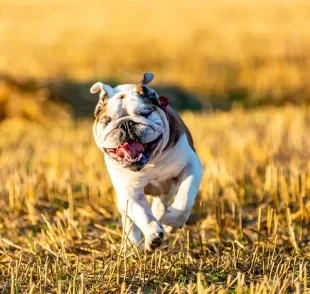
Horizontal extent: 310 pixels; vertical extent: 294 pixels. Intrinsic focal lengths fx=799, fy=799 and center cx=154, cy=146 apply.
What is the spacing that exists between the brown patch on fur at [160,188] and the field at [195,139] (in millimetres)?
373

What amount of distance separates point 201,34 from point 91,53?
3.19 meters

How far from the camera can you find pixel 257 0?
106 ft

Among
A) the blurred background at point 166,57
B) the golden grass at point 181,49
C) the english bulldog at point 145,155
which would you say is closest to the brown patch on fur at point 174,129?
the english bulldog at point 145,155

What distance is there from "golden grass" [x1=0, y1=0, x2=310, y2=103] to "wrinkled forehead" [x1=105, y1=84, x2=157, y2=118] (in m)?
12.6

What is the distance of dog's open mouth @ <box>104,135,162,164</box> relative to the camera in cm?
441

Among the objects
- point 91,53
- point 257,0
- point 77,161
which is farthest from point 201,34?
A: point 77,161

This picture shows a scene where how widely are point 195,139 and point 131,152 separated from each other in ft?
19.0

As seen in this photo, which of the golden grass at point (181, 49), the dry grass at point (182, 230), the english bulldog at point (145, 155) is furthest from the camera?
the golden grass at point (181, 49)

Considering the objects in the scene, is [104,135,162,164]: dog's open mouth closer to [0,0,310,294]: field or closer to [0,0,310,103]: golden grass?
[0,0,310,294]: field

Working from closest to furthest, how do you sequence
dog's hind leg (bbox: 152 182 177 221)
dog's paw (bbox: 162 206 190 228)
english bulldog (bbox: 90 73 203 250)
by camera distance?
english bulldog (bbox: 90 73 203 250) → dog's paw (bbox: 162 206 190 228) → dog's hind leg (bbox: 152 182 177 221)

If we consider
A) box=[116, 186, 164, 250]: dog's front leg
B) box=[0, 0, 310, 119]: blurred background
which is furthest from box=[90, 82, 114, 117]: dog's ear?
box=[0, 0, 310, 119]: blurred background

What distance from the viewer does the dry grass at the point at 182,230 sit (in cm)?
429

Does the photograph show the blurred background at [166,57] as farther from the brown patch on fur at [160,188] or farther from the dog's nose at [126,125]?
the dog's nose at [126,125]

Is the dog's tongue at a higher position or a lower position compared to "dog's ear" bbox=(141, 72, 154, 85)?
lower
